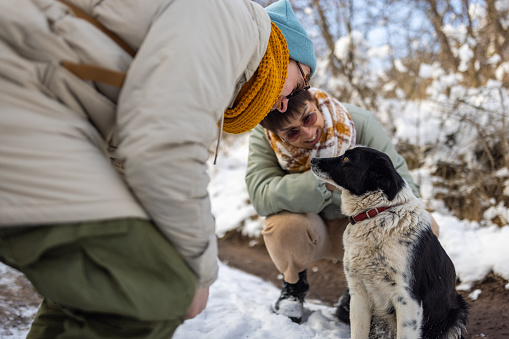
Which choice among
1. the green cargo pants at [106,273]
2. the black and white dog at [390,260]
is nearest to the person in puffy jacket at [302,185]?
the black and white dog at [390,260]

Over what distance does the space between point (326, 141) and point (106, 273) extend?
2.06m

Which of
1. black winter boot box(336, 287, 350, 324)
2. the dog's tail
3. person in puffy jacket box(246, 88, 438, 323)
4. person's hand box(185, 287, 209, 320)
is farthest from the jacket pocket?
black winter boot box(336, 287, 350, 324)

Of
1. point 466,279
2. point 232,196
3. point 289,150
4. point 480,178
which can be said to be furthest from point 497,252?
point 232,196

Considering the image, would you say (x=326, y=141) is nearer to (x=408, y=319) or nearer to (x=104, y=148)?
(x=408, y=319)

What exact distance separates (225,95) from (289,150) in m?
1.70

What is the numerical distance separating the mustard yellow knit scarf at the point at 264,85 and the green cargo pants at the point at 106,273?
0.88 m

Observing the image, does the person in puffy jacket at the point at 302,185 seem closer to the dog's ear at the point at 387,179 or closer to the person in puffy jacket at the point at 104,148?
the dog's ear at the point at 387,179

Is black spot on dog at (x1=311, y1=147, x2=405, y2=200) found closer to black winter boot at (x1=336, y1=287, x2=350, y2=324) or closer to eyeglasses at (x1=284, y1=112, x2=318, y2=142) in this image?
eyeglasses at (x1=284, y1=112, x2=318, y2=142)

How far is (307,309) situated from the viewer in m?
3.18

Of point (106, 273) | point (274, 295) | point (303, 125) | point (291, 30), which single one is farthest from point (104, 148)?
point (274, 295)

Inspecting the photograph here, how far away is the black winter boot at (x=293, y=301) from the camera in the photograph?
289 cm

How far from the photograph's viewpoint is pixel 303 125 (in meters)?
2.76

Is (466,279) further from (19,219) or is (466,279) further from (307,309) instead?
(19,219)

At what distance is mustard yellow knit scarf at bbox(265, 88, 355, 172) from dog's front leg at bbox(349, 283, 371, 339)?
0.98 metres
